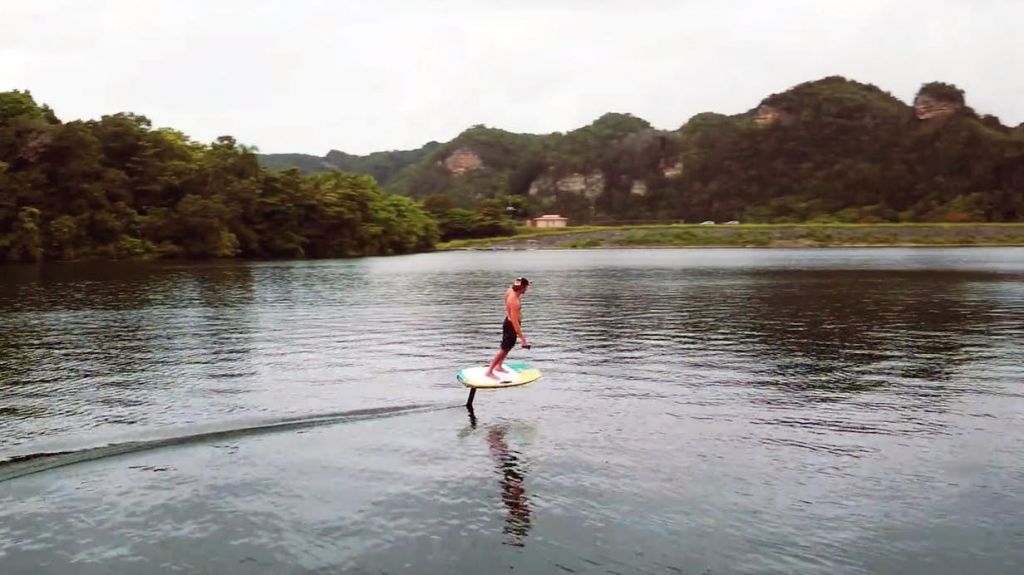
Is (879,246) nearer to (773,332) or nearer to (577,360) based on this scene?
(773,332)

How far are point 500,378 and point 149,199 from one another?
14057 centimetres

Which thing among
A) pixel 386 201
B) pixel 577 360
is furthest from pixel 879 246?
pixel 577 360

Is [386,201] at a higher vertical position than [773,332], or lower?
higher

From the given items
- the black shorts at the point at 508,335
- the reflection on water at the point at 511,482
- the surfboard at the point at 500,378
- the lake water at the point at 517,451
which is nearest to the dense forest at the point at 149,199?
the lake water at the point at 517,451

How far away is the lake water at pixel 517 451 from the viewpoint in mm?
13055

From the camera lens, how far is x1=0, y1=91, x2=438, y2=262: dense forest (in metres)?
125

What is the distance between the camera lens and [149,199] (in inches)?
5679

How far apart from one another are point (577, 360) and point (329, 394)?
10841mm

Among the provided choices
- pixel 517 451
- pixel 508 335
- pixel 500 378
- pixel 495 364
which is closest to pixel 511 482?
pixel 517 451

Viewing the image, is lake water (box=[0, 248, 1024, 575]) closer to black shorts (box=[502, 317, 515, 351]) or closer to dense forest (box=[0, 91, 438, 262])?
black shorts (box=[502, 317, 515, 351])

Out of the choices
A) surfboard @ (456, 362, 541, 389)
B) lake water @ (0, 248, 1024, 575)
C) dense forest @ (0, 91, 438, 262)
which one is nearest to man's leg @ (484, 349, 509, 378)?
surfboard @ (456, 362, 541, 389)

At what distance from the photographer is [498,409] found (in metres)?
23.1

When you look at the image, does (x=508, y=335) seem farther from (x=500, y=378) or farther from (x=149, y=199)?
(x=149, y=199)

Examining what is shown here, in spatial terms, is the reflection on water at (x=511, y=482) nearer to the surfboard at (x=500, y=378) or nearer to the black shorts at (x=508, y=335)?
the surfboard at (x=500, y=378)
